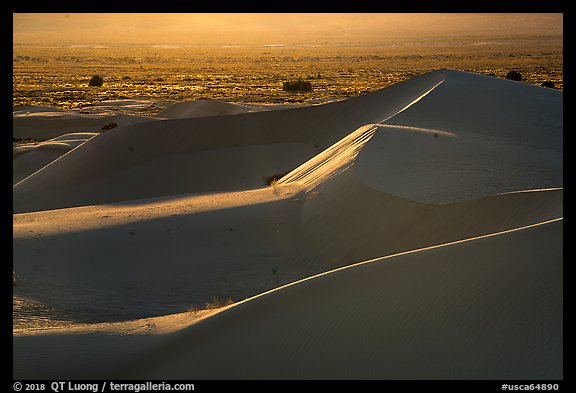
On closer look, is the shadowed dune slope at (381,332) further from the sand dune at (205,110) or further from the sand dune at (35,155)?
the sand dune at (205,110)

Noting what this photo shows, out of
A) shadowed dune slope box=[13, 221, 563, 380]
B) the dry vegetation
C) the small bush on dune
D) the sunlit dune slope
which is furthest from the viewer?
the dry vegetation

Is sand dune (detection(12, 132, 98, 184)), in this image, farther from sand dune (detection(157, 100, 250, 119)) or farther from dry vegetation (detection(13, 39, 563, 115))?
dry vegetation (detection(13, 39, 563, 115))

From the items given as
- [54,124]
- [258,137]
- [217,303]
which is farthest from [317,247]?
[54,124]

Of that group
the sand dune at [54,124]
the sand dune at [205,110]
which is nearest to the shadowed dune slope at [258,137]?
the sand dune at [205,110]

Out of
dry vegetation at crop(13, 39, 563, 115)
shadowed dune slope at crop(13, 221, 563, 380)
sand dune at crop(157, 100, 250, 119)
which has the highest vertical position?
shadowed dune slope at crop(13, 221, 563, 380)

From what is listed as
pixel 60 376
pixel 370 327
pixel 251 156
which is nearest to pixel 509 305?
pixel 370 327

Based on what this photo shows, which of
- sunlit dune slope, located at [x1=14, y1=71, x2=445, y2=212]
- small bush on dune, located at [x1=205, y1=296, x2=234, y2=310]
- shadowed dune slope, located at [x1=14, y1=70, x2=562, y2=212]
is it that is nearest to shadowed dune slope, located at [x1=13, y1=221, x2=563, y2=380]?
small bush on dune, located at [x1=205, y1=296, x2=234, y2=310]

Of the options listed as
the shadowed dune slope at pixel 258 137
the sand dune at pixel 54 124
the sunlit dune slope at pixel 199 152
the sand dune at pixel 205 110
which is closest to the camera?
the shadowed dune slope at pixel 258 137

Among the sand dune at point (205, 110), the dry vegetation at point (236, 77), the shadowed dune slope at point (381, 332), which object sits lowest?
the dry vegetation at point (236, 77)

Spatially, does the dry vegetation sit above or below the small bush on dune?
below
